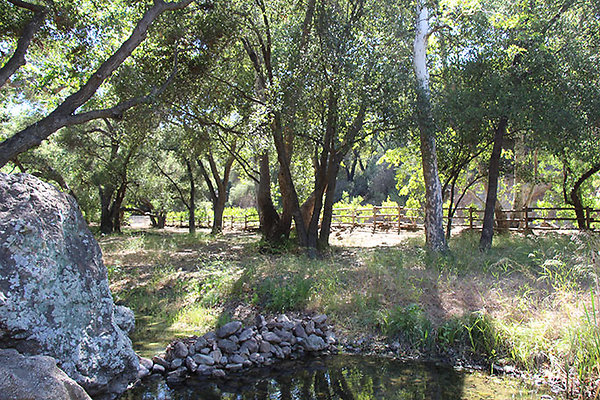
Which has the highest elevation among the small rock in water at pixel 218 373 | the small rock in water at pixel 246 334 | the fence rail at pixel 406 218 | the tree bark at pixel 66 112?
the tree bark at pixel 66 112

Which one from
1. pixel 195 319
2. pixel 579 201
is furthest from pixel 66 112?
pixel 579 201

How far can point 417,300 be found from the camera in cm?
794

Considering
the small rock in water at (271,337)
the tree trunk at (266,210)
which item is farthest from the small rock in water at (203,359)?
the tree trunk at (266,210)

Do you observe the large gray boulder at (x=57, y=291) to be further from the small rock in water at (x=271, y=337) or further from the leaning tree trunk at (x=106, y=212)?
the leaning tree trunk at (x=106, y=212)

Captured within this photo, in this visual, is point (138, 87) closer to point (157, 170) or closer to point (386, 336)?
point (386, 336)

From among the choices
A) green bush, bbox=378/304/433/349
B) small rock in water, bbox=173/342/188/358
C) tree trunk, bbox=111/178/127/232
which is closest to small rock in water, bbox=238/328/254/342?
small rock in water, bbox=173/342/188/358

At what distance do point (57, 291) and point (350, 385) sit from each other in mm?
3853

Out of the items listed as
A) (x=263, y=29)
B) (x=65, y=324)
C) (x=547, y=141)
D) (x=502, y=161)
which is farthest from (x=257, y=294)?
(x=502, y=161)

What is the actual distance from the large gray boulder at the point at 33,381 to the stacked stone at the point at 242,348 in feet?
8.07

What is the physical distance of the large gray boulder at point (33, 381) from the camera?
122 inches

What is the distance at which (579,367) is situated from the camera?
530 centimetres

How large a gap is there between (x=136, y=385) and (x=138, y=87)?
Result: 9136mm

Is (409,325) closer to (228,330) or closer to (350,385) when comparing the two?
(350,385)

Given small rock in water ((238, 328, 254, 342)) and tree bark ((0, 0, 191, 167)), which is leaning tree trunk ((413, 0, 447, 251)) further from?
small rock in water ((238, 328, 254, 342))
